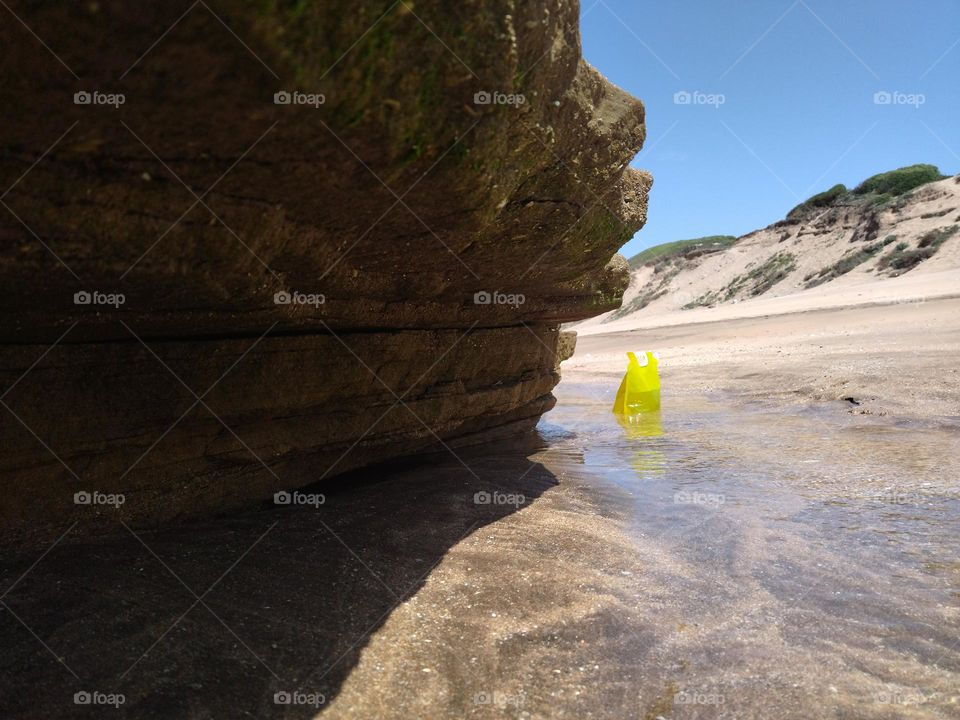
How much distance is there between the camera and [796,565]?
3.57 meters

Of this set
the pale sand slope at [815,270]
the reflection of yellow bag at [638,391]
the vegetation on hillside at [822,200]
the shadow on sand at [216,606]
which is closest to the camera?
the shadow on sand at [216,606]

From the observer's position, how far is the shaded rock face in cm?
196

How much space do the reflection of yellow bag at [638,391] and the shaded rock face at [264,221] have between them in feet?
15.0

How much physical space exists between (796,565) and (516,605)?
153cm

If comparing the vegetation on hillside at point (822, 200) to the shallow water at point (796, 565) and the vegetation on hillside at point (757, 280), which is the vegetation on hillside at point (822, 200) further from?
the shallow water at point (796, 565)

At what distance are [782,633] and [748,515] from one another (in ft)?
5.60

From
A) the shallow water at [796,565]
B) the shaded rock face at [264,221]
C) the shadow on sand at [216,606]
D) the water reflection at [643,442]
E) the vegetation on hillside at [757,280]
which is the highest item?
the vegetation on hillside at [757,280]

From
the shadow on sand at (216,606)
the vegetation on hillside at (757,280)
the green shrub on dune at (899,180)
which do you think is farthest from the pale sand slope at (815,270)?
the shadow on sand at (216,606)

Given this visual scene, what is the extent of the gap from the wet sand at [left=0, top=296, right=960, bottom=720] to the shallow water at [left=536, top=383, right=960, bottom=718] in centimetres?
1

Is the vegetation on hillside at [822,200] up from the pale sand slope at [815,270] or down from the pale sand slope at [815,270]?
up

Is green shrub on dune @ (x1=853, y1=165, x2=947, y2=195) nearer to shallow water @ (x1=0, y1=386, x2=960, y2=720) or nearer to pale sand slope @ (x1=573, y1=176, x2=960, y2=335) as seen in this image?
pale sand slope @ (x1=573, y1=176, x2=960, y2=335)

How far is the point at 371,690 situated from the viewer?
2479 millimetres

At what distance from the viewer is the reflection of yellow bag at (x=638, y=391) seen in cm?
964

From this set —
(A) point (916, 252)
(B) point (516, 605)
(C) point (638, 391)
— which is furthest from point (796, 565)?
(A) point (916, 252)
